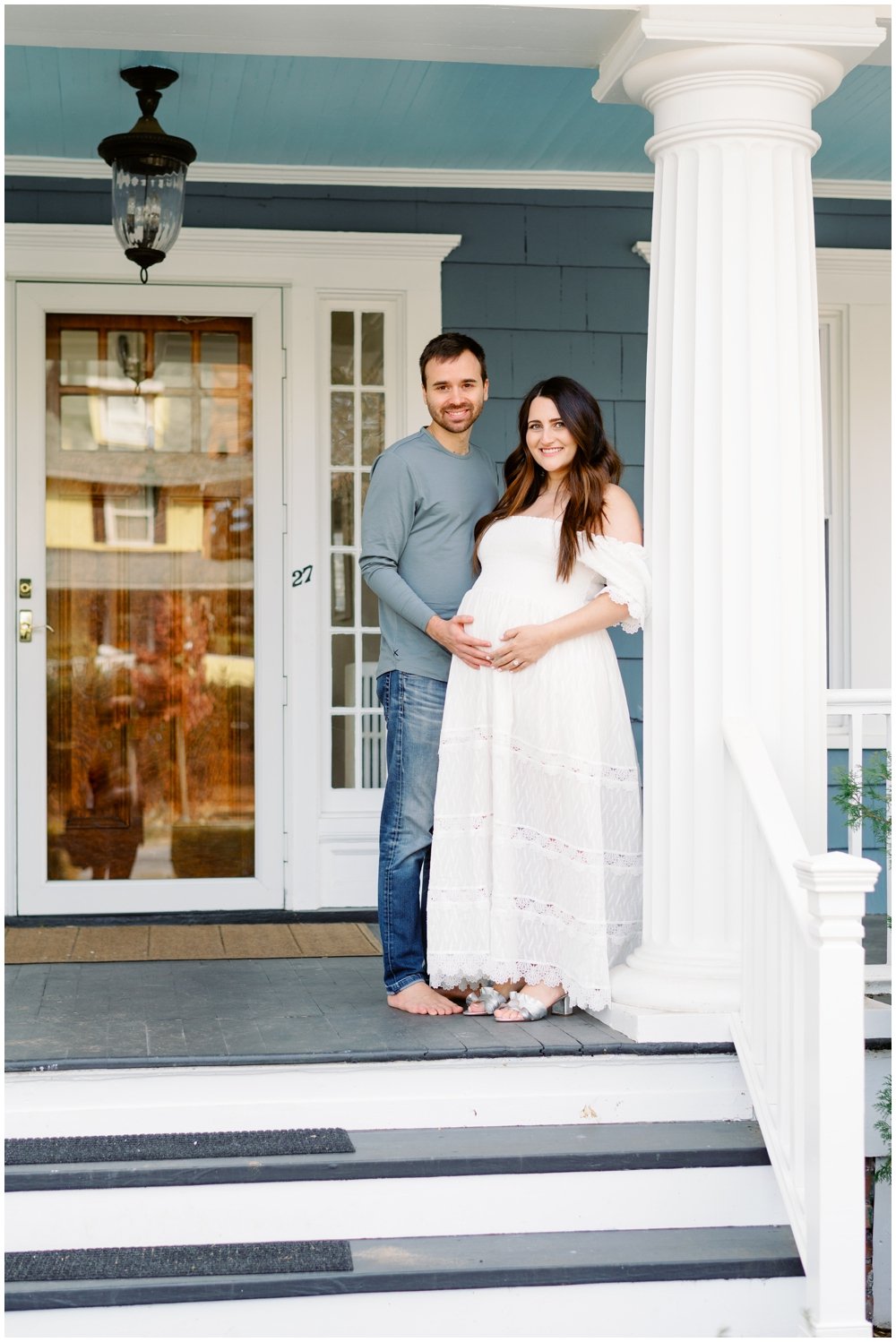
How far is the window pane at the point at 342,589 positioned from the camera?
201 inches

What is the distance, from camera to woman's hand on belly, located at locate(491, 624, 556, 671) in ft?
10.8

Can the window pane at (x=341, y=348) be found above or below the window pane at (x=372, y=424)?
above

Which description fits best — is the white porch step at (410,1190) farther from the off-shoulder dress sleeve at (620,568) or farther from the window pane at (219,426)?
the window pane at (219,426)

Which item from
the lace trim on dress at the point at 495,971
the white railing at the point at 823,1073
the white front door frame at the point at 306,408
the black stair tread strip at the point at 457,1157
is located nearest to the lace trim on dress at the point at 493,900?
the lace trim on dress at the point at 495,971

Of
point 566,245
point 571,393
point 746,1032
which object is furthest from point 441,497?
point 566,245

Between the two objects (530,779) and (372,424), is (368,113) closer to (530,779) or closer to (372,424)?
(372,424)

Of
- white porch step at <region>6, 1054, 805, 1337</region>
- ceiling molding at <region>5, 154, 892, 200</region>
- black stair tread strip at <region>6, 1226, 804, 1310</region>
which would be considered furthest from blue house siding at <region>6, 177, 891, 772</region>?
black stair tread strip at <region>6, 1226, 804, 1310</region>

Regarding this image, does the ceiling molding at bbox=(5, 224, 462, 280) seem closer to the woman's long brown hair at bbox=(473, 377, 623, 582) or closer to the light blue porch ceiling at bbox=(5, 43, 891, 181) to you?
the light blue porch ceiling at bbox=(5, 43, 891, 181)

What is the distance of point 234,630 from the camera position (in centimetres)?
512

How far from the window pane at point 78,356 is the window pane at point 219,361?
37 cm

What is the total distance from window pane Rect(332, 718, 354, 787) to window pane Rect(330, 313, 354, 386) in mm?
1206

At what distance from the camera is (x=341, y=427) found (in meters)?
5.10

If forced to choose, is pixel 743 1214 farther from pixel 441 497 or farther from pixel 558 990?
pixel 441 497

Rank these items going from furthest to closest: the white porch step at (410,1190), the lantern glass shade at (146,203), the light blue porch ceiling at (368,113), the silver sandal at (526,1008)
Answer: the lantern glass shade at (146,203) < the light blue porch ceiling at (368,113) < the silver sandal at (526,1008) < the white porch step at (410,1190)
